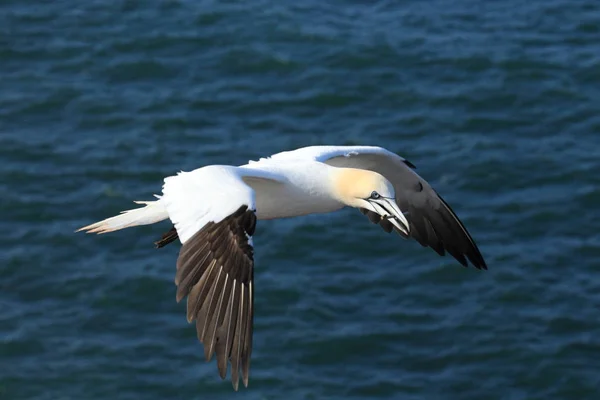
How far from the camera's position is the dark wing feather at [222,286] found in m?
9.52

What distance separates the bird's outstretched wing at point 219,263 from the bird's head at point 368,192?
4.04 ft

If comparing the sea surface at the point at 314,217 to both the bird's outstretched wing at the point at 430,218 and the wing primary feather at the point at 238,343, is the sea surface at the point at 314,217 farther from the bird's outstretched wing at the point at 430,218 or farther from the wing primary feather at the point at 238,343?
the wing primary feather at the point at 238,343

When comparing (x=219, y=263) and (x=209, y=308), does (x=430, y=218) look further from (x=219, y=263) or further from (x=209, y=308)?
(x=209, y=308)

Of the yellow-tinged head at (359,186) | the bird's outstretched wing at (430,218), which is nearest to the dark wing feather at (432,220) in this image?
the bird's outstretched wing at (430,218)

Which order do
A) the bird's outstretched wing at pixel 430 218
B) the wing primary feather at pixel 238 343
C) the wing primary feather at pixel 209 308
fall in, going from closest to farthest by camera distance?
1. the wing primary feather at pixel 238 343
2. the wing primary feather at pixel 209 308
3. the bird's outstretched wing at pixel 430 218

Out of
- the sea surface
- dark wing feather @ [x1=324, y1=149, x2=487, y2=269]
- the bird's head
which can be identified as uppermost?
the bird's head

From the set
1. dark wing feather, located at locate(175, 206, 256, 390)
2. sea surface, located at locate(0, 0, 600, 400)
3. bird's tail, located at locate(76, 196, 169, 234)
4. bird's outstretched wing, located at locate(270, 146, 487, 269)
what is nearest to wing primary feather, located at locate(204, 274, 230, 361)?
dark wing feather, located at locate(175, 206, 256, 390)

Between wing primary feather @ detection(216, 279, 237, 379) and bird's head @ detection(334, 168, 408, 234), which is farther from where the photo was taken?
bird's head @ detection(334, 168, 408, 234)

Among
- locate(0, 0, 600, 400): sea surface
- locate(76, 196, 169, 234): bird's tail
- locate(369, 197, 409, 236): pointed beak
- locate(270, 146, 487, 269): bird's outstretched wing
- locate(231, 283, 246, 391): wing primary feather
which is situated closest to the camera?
locate(231, 283, 246, 391): wing primary feather

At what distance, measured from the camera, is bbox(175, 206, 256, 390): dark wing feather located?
9516 millimetres

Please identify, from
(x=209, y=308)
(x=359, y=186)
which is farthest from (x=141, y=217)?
(x=209, y=308)

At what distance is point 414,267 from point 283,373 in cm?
245

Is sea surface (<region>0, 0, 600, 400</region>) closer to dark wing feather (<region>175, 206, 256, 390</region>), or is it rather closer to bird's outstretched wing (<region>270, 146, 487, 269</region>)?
bird's outstretched wing (<region>270, 146, 487, 269</region>)

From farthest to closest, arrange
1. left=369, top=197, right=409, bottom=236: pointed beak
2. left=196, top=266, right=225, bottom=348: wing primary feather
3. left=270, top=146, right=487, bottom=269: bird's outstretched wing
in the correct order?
1. left=270, top=146, right=487, bottom=269: bird's outstretched wing
2. left=369, top=197, right=409, bottom=236: pointed beak
3. left=196, top=266, right=225, bottom=348: wing primary feather
